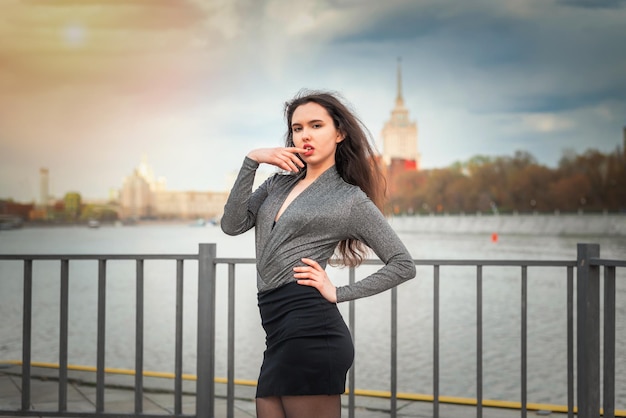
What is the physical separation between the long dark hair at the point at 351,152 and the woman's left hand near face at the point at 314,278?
0.21 metres

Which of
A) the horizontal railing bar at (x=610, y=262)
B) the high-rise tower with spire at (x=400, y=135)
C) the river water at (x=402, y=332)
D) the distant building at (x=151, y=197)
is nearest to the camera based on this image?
the horizontal railing bar at (x=610, y=262)

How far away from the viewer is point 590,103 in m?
94.8

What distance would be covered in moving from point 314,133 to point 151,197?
74421 mm

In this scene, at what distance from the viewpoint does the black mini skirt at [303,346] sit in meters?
1.74

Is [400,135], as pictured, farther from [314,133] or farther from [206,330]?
[314,133]

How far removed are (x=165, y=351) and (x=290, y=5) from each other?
298 ft

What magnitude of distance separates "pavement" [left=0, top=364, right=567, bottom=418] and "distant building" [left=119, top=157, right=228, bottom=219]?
63.8 m

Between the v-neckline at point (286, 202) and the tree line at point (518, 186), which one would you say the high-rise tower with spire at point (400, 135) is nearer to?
the tree line at point (518, 186)

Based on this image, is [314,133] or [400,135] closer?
[314,133]

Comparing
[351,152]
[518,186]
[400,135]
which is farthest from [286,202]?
[400,135]

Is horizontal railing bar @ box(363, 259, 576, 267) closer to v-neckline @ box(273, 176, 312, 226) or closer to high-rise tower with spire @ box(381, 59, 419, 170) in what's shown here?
v-neckline @ box(273, 176, 312, 226)

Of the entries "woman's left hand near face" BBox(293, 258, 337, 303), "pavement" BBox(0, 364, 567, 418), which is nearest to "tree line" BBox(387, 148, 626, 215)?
"pavement" BBox(0, 364, 567, 418)

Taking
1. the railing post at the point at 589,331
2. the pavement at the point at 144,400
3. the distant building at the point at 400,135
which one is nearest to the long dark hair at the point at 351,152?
the railing post at the point at 589,331

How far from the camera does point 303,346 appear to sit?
1.74 metres
